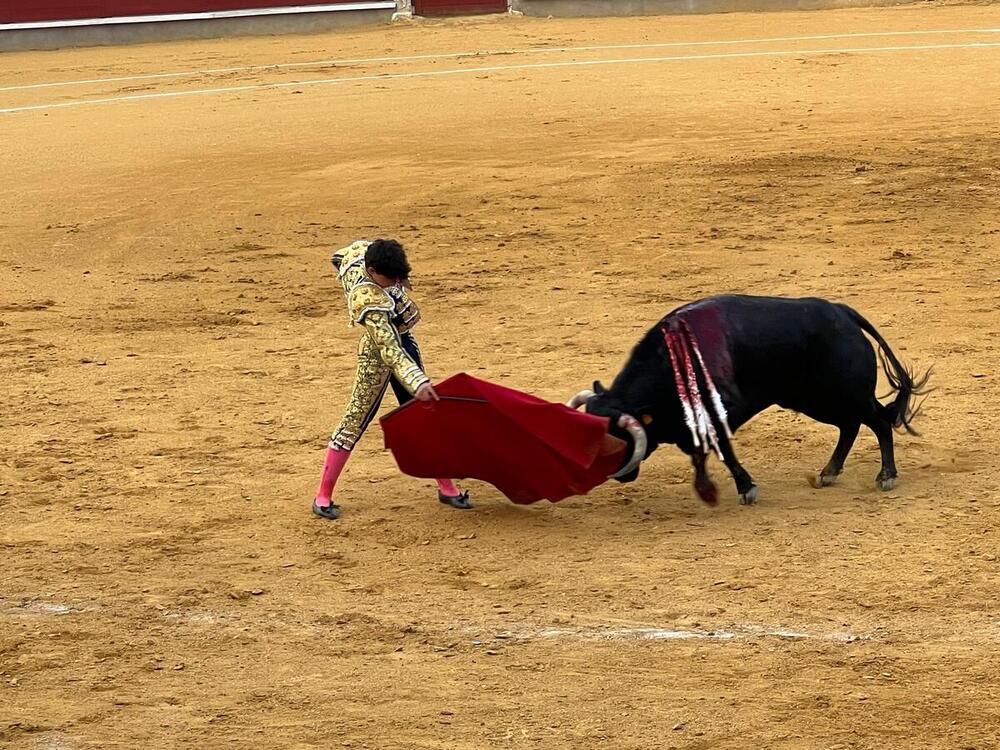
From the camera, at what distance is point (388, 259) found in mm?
5523

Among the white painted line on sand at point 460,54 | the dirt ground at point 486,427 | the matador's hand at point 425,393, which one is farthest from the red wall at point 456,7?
the matador's hand at point 425,393

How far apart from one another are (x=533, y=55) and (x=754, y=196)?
26.8 ft

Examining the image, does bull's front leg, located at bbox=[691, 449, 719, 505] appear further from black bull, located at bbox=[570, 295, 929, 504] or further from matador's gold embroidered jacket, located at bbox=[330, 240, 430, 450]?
matador's gold embroidered jacket, located at bbox=[330, 240, 430, 450]

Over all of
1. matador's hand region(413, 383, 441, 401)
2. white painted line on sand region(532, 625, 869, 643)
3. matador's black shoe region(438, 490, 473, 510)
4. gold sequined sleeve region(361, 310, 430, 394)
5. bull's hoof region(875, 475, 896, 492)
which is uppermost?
gold sequined sleeve region(361, 310, 430, 394)

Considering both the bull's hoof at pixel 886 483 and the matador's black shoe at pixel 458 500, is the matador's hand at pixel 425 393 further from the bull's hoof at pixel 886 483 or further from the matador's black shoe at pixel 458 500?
the bull's hoof at pixel 886 483

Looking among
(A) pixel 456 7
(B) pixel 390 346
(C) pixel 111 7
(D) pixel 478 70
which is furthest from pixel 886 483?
(C) pixel 111 7

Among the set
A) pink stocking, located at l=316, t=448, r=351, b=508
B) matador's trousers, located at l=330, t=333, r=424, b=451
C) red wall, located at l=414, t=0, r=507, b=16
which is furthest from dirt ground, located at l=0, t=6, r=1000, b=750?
red wall, located at l=414, t=0, r=507, b=16

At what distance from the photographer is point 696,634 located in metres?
4.75

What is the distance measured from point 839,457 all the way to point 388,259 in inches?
76.9

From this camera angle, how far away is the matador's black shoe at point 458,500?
611 cm

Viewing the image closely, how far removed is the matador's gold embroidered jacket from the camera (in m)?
5.64

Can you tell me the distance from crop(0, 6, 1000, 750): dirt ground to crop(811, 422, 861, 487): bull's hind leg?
0.37 ft

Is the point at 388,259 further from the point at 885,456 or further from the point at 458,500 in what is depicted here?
the point at 885,456

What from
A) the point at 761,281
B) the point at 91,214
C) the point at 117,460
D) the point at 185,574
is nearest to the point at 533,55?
the point at 91,214
